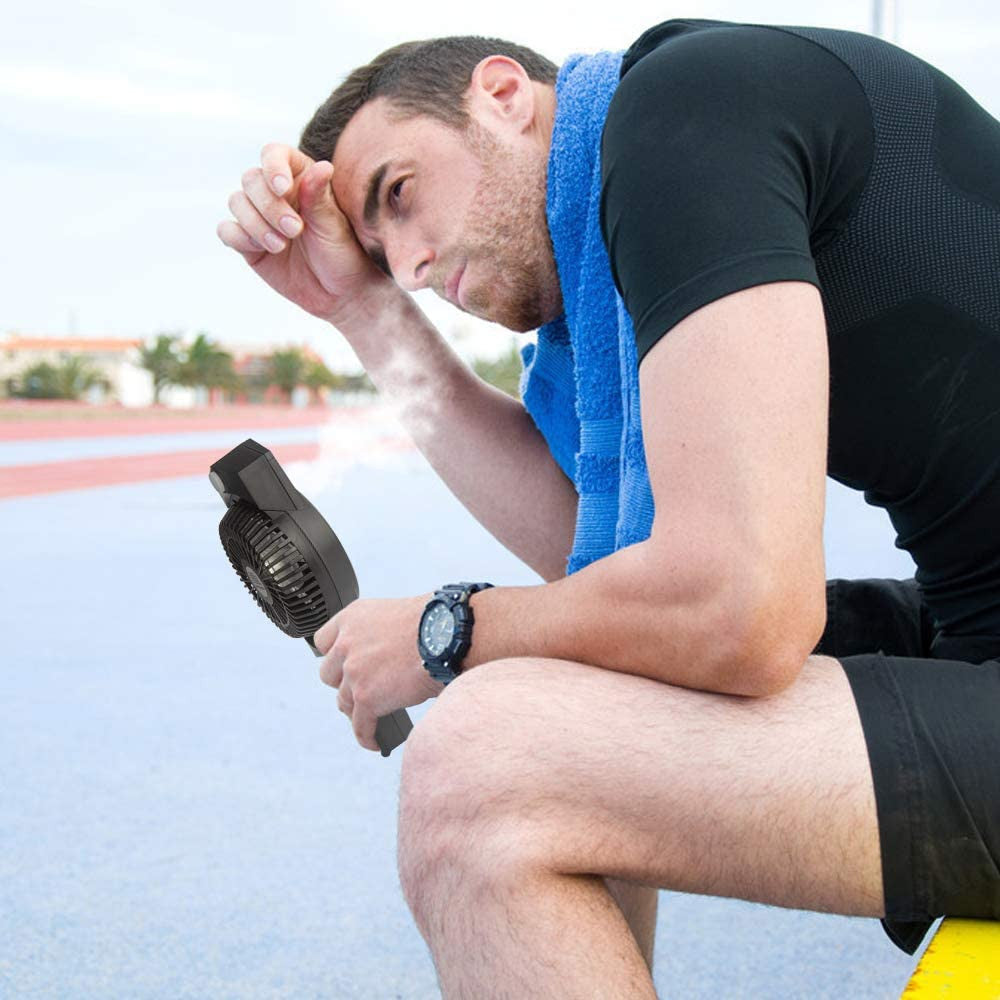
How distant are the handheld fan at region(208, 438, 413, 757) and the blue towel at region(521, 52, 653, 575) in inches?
11.6

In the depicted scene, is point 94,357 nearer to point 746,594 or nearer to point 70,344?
point 70,344

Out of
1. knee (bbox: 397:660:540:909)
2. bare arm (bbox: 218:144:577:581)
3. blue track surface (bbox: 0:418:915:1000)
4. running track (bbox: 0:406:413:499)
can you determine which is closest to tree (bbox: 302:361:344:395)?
running track (bbox: 0:406:413:499)

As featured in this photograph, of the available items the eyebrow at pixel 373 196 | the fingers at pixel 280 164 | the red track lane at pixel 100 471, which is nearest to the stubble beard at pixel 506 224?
the eyebrow at pixel 373 196

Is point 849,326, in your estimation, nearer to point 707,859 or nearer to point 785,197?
point 785,197

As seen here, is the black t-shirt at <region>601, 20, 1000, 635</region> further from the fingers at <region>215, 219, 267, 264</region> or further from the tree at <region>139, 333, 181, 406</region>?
the tree at <region>139, 333, 181, 406</region>

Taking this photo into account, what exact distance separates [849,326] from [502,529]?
0.75 meters

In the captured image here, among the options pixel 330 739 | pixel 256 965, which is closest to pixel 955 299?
pixel 256 965

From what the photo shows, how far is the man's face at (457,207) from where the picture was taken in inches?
54.3

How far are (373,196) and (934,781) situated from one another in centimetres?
91

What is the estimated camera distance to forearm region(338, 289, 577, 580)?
1.70 m

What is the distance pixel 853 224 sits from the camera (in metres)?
1.06

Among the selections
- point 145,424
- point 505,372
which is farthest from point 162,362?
point 505,372

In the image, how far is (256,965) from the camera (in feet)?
5.72

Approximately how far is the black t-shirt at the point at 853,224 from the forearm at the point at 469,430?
0.60m
